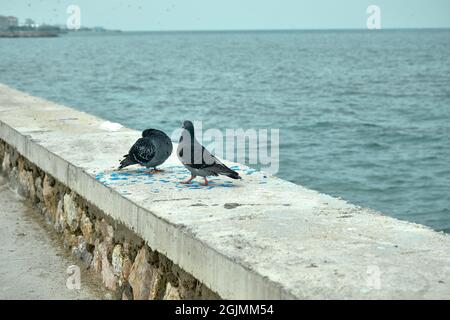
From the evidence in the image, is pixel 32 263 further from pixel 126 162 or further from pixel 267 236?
pixel 267 236

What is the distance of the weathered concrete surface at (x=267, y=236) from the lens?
13.6 feet

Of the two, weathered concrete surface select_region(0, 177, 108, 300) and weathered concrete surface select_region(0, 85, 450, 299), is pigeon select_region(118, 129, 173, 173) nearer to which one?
weathered concrete surface select_region(0, 85, 450, 299)

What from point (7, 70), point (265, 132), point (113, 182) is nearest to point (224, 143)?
point (265, 132)

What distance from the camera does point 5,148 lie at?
10125 millimetres

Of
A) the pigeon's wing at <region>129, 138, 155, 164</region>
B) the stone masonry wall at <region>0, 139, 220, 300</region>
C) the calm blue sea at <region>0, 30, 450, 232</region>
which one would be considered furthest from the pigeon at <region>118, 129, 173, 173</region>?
the calm blue sea at <region>0, 30, 450, 232</region>

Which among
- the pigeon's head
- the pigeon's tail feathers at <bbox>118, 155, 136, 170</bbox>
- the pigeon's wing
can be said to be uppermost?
the pigeon's head

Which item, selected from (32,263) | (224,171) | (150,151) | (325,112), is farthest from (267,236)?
(325,112)

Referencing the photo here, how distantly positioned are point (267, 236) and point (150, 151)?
2070 mm

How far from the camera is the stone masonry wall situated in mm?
5156

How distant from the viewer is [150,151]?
6.71 meters

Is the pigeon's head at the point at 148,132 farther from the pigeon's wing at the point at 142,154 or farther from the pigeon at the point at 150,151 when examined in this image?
the pigeon's wing at the point at 142,154

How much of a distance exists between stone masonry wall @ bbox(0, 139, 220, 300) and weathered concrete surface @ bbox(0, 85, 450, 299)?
0.34 ft

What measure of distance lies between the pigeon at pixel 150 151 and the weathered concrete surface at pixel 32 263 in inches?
39.0
